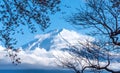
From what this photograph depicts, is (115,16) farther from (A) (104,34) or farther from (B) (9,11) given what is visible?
(B) (9,11)

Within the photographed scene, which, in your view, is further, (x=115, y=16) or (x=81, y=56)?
(x=81, y=56)

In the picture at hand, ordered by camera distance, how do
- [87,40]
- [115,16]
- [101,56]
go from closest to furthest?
[115,16]
[101,56]
[87,40]

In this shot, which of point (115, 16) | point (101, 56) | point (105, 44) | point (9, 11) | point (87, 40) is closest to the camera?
point (9, 11)

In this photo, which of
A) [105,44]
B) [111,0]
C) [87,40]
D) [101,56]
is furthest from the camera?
[87,40]

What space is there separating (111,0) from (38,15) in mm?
6392

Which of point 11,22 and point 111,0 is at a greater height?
point 111,0

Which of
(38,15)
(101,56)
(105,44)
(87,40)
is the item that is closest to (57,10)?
(38,15)

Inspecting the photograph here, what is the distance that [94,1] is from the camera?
18.7 metres

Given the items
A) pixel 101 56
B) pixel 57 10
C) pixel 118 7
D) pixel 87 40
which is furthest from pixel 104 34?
pixel 57 10

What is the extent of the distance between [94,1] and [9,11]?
30.8 feet

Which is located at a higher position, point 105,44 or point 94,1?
point 94,1

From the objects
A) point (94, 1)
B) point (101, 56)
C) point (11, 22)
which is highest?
point (94, 1)

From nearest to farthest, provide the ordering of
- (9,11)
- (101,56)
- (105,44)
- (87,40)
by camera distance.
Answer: (9,11), (105,44), (101,56), (87,40)

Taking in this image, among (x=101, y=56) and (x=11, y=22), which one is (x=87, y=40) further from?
(x=11, y=22)
